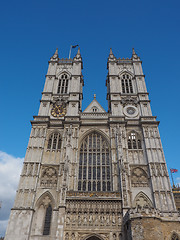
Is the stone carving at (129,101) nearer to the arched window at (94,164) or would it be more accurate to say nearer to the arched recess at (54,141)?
the arched window at (94,164)

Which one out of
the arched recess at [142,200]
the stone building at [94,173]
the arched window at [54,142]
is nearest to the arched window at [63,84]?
the stone building at [94,173]

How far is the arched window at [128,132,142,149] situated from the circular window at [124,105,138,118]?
2.81 m

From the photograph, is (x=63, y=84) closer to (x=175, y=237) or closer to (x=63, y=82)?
(x=63, y=82)

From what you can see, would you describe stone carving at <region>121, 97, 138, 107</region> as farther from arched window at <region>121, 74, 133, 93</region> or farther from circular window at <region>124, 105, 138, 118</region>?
arched window at <region>121, 74, 133, 93</region>

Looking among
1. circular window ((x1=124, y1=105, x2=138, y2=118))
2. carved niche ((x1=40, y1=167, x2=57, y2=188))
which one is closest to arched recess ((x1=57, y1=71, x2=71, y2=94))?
circular window ((x1=124, y1=105, x2=138, y2=118))

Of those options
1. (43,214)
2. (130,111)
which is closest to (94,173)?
(43,214)

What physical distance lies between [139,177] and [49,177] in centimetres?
970

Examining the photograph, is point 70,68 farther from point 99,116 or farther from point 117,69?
point 99,116

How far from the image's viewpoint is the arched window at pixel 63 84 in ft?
101

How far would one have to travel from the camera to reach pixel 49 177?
22.4 metres

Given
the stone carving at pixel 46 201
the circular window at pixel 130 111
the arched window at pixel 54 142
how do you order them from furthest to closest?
the circular window at pixel 130 111
the arched window at pixel 54 142
the stone carving at pixel 46 201

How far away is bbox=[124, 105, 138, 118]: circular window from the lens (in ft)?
90.7

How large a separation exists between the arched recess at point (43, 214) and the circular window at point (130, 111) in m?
14.1

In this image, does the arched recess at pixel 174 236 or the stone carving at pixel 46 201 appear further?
the stone carving at pixel 46 201
